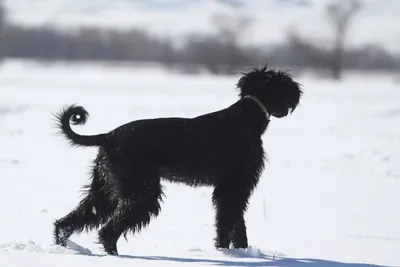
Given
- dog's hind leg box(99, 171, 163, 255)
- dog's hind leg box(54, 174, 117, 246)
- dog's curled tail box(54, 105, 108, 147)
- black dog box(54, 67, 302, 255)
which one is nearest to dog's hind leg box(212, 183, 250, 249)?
black dog box(54, 67, 302, 255)

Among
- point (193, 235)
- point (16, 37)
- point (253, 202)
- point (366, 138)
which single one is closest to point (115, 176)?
point (193, 235)

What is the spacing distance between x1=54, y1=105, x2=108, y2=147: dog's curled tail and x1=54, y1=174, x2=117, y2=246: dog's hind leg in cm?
33

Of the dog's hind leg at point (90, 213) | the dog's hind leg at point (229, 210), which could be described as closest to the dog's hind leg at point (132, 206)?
the dog's hind leg at point (90, 213)

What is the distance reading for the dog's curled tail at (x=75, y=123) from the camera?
5508 mm

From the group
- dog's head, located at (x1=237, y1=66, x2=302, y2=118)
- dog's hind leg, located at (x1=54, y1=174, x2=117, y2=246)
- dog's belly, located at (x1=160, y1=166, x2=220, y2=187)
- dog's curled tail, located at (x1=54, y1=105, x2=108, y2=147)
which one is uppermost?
dog's head, located at (x1=237, y1=66, x2=302, y2=118)

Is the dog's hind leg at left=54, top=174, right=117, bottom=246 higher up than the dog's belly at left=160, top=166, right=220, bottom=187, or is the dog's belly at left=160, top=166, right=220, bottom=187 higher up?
the dog's belly at left=160, top=166, right=220, bottom=187

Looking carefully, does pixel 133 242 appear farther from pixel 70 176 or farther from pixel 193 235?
pixel 70 176

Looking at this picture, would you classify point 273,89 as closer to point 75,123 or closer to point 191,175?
point 191,175

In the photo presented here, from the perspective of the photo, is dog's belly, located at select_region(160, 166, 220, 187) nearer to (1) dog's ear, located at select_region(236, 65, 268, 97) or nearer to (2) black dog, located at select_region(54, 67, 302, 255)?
(2) black dog, located at select_region(54, 67, 302, 255)

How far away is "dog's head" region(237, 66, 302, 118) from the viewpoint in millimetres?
5953

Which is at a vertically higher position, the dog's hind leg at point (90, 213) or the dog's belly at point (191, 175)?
the dog's belly at point (191, 175)

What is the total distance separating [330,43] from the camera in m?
74.1

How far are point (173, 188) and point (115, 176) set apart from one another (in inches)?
149

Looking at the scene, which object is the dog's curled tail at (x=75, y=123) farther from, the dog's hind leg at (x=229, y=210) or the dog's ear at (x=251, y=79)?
the dog's ear at (x=251, y=79)
